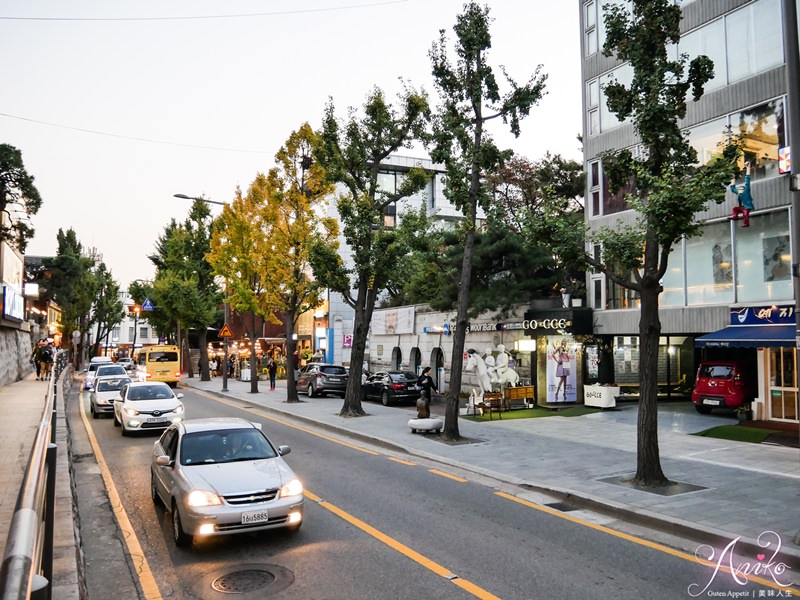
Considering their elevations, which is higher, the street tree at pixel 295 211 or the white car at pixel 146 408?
the street tree at pixel 295 211

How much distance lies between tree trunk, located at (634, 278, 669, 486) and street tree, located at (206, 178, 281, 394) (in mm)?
21040

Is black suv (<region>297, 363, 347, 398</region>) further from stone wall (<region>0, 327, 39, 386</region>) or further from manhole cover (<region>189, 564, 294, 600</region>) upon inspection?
manhole cover (<region>189, 564, 294, 600</region>)

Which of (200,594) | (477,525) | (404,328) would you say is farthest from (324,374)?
(200,594)

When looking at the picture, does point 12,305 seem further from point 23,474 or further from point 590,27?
point 590,27

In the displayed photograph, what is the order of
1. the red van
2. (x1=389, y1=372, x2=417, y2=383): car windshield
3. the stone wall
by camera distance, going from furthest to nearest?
the stone wall < (x1=389, y1=372, x2=417, y2=383): car windshield < the red van

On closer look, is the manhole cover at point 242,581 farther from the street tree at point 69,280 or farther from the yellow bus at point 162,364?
the street tree at point 69,280

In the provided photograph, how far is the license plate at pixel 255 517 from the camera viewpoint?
7.76 m

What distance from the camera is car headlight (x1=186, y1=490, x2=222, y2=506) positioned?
25.6ft

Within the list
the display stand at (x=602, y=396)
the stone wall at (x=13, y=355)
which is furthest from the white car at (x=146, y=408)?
the stone wall at (x=13, y=355)

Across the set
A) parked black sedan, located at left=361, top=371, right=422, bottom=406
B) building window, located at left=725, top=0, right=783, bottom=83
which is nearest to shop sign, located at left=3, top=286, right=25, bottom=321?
parked black sedan, located at left=361, top=371, right=422, bottom=406

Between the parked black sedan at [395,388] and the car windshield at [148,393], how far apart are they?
10687mm

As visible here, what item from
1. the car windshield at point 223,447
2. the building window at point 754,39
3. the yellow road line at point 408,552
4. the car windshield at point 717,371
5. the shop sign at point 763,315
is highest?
the building window at point 754,39

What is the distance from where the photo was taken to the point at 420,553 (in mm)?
7750

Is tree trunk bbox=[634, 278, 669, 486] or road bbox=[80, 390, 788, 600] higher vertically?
tree trunk bbox=[634, 278, 669, 486]
